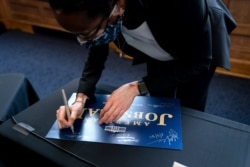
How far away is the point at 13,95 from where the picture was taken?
1036mm

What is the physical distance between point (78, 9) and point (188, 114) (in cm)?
41

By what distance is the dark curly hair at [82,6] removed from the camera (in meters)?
0.49

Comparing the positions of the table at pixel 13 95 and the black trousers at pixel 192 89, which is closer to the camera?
the black trousers at pixel 192 89

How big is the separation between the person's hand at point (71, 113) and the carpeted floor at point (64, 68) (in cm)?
98

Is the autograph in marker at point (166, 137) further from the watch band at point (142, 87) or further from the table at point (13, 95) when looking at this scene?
the table at point (13, 95)

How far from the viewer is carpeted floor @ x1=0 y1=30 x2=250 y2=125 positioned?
157 centimetres

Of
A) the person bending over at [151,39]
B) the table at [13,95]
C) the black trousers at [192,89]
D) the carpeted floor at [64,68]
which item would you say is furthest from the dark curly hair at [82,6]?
the carpeted floor at [64,68]

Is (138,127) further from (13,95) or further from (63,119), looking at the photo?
(13,95)

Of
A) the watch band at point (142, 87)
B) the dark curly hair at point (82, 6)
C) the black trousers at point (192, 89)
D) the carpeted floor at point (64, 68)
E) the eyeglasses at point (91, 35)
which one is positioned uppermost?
the dark curly hair at point (82, 6)

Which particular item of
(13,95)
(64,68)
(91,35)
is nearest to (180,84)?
(91,35)

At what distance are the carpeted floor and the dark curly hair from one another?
3.85ft

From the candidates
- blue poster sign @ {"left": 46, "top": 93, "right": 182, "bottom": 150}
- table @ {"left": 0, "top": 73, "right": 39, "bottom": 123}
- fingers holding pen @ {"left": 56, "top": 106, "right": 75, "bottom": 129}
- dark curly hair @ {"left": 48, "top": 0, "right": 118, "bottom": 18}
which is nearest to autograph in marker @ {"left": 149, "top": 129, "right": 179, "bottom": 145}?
blue poster sign @ {"left": 46, "top": 93, "right": 182, "bottom": 150}

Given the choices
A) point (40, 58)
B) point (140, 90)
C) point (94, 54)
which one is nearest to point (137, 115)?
point (140, 90)

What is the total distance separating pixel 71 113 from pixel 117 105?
13cm
